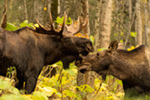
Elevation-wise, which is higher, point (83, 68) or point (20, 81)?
point (83, 68)

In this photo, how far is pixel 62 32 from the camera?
569 cm

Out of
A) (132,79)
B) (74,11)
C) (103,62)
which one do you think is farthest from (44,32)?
(74,11)

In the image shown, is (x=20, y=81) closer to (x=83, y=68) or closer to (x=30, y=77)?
(x=30, y=77)

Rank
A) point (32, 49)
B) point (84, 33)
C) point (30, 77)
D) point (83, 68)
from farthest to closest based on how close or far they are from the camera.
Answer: point (84, 33) → point (83, 68) → point (32, 49) → point (30, 77)

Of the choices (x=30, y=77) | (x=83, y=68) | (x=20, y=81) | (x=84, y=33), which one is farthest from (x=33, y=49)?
(x=84, y=33)

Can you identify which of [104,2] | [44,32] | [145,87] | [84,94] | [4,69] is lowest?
[84,94]

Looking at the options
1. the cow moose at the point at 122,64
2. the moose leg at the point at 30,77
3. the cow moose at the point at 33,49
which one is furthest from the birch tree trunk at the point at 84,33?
the moose leg at the point at 30,77

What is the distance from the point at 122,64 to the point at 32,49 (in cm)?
206

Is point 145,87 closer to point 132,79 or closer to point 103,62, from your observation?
point 132,79

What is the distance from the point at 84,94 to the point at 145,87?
4.55 feet

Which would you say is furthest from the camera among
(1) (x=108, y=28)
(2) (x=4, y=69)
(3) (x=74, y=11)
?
(3) (x=74, y=11)

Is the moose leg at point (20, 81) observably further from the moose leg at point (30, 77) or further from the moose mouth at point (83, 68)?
the moose mouth at point (83, 68)

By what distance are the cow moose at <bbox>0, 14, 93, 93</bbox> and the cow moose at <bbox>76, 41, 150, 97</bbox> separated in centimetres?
30

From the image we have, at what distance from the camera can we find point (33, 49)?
17.1 ft
